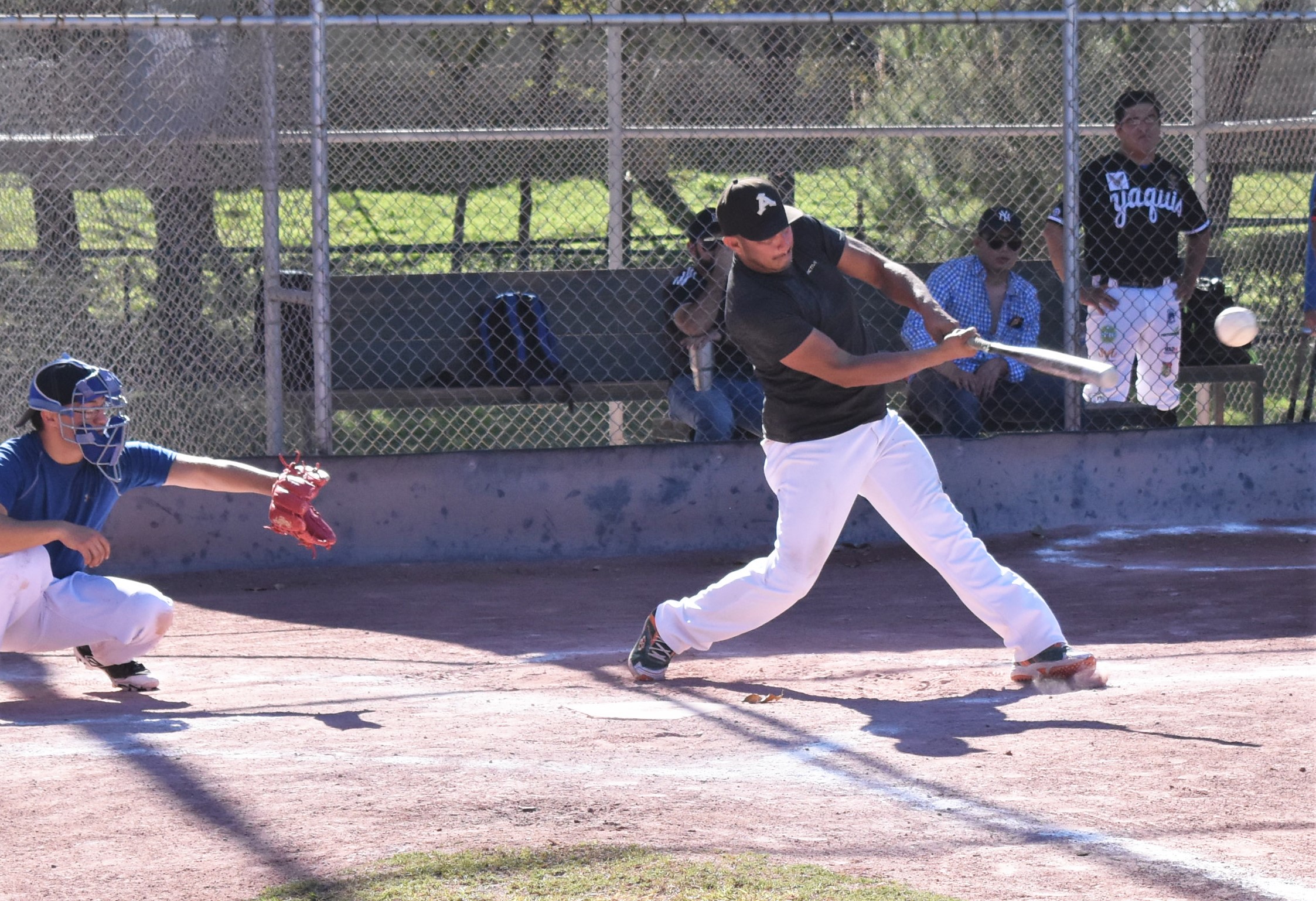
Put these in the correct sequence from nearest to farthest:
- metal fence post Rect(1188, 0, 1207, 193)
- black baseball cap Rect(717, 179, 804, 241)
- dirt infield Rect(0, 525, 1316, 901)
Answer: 1. dirt infield Rect(0, 525, 1316, 901)
2. black baseball cap Rect(717, 179, 804, 241)
3. metal fence post Rect(1188, 0, 1207, 193)

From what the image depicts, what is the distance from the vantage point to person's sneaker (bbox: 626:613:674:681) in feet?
16.8

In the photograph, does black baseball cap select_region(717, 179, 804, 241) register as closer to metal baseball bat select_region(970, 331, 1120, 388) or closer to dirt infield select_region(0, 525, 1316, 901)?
metal baseball bat select_region(970, 331, 1120, 388)

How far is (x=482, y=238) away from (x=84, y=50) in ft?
18.5

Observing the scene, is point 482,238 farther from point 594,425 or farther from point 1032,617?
point 1032,617

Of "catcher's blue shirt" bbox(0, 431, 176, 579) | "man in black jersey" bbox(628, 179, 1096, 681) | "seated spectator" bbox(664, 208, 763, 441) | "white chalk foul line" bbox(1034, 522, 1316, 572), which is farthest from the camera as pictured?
"seated spectator" bbox(664, 208, 763, 441)

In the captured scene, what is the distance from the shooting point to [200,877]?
3176 mm

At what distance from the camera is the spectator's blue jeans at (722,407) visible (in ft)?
26.0

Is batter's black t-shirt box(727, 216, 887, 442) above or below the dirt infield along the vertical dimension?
above

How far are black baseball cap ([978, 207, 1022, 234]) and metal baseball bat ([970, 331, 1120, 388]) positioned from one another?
3.60m

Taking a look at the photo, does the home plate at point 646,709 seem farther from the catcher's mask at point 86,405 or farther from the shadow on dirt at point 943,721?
the catcher's mask at point 86,405

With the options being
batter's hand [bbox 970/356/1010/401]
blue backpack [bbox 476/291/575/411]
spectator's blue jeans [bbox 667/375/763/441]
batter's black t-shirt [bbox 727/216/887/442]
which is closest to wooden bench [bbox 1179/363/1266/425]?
batter's hand [bbox 970/356/1010/401]

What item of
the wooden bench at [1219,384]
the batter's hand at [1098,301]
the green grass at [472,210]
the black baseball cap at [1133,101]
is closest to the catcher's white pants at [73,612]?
the green grass at [472,210]

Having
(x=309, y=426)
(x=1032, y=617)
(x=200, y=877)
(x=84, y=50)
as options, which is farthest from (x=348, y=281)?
(x=200, y=877)

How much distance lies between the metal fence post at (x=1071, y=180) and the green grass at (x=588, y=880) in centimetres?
500
